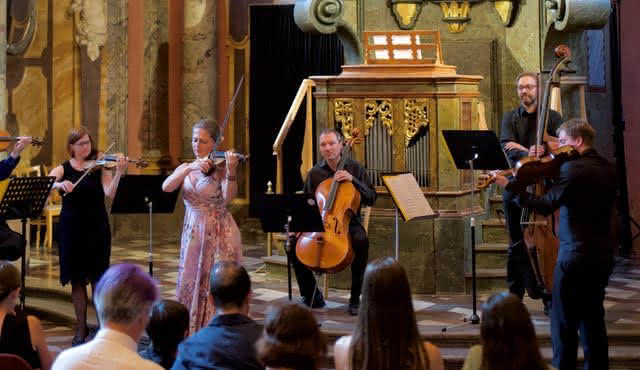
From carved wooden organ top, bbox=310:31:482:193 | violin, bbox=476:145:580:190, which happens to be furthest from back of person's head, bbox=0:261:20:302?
carved wooden organ top, bbox=310:31:482:193

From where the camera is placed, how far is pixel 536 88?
24.1ft

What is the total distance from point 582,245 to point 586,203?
9.2 inches

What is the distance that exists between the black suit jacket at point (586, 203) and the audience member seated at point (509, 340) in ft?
8.02

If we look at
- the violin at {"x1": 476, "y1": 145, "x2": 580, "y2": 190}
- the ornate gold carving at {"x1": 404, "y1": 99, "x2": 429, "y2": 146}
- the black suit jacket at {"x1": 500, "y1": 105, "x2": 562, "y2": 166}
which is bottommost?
the violin at {"x1": 476, "y1": 145, "x2": 580, "y2": 190}

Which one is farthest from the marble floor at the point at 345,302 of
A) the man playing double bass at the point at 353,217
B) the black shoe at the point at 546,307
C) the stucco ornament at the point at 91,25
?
the stucco ornament at the point at 91,25

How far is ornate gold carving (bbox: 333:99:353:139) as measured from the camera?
8.48 meters

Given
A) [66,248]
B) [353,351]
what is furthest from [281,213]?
[353,351]

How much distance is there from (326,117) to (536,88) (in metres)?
1.91

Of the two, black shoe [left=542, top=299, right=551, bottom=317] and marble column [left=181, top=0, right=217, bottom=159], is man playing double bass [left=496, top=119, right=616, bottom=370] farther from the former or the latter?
marble column [left=181, top=0, right=217, bottom=159]

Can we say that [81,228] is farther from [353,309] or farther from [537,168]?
[537,168]

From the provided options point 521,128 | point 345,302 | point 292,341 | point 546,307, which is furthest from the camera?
point 345,302

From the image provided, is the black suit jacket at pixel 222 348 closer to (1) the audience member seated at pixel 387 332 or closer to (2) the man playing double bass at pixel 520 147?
(1) the audience member seated at pixel 387 332

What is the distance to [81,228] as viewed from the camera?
23.1 ft

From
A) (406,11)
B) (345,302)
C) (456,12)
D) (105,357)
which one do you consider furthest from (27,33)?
(105,357)
